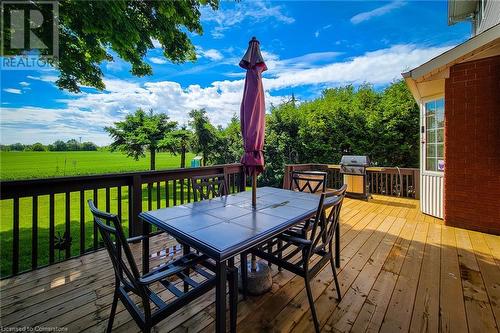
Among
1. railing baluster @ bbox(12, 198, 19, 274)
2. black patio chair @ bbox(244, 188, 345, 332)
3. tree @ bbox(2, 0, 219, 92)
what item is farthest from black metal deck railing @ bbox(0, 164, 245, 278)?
tree @ bbox(2, 0, 219, 92)

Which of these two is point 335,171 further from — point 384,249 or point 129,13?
point 129,13

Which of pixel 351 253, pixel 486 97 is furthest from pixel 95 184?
pixel 486 97

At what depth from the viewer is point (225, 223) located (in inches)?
63.9

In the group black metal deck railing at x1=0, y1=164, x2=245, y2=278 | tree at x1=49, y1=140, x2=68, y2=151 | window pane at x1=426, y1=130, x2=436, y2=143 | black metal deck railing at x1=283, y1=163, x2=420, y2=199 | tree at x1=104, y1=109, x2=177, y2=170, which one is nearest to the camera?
black metal deck railing at x1=0, y1=164, x2=245, y2=278

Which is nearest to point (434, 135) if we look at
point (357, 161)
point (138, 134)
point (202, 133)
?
point (357, 161)

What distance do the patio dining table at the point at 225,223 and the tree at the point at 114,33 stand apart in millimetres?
3506

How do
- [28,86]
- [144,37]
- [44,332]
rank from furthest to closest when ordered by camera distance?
[28,86] < [144,37] < [44,332]

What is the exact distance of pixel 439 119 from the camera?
407 cm

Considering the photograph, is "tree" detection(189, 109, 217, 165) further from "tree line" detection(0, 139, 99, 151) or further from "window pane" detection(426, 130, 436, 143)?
"window pane" detection(426, 130, 436, 143)

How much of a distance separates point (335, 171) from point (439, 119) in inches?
138

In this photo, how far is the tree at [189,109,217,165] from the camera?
405 inches

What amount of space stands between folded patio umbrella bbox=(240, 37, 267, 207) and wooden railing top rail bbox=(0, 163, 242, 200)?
167 cm

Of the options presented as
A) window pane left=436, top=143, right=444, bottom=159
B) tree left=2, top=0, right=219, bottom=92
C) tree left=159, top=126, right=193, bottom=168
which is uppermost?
tree left=2, top=0, right=219, bottom=92

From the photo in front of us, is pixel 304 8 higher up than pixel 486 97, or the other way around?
pixel 304 8
